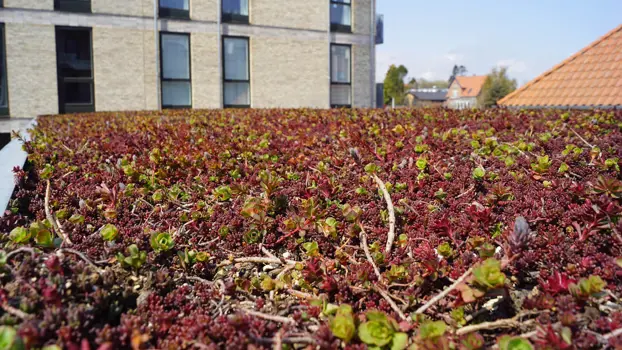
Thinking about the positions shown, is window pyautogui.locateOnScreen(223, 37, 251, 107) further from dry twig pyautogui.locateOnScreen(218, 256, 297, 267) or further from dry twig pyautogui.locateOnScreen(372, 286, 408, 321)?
dry twig pyautogui.locateOnScreen(372, 286, 408, 321)

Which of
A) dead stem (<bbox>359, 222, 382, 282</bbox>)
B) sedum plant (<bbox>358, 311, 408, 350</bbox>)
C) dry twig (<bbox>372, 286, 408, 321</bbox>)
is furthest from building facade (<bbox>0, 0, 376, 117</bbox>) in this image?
sedum plant (<bbox>358, 311, 408, 350</bbox>)

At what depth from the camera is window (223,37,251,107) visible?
22.0 meters

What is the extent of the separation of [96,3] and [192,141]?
17704mm

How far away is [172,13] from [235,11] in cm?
274

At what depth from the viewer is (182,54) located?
69.4 ft

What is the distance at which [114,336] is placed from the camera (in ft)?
4.30

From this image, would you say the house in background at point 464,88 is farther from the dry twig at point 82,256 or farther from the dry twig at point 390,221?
the dry twig at point 82,256

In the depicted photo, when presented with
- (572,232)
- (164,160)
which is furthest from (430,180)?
(164,160)

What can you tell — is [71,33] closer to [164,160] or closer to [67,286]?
[164,160]

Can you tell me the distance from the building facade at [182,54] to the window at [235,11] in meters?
0.04

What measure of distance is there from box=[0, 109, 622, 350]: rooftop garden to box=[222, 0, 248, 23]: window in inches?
779

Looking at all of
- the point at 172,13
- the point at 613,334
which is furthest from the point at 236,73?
the point at 613,334

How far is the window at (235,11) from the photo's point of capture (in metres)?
21.7

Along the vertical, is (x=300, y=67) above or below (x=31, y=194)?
above
